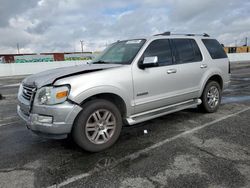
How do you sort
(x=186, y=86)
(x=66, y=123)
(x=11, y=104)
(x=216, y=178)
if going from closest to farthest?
(x=216, y=178), (x=66, y=123), (x=186, y=86), (x=11, y=104)

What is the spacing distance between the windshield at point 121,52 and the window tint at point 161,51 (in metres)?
0.20

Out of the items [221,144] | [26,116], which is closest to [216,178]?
[221,144]

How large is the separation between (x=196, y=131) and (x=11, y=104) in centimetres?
643

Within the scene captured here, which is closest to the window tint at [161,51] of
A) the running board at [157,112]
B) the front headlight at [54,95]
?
the running board at [157,112]

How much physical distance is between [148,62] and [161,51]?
2.63ft

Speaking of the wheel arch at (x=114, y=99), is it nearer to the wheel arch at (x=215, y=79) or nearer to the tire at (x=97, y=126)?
the tire at (x=97, y=126)

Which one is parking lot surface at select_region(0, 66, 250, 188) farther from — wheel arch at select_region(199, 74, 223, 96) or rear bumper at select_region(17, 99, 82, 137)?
wheel arch at select_region(199, 74, 223, 96)

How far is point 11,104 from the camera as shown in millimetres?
7902

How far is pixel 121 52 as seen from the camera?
4621 millimetres

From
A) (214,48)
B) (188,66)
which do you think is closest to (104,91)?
(188,66)

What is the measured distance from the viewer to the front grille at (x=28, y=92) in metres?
3.54

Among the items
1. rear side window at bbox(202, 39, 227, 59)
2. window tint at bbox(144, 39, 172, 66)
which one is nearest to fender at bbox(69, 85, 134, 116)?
window tint at bbox(144, 39, 172, 66)

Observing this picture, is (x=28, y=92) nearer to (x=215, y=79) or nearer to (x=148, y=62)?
(x=148, y=62)

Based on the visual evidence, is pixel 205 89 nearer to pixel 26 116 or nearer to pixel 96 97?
pixel 96 97
